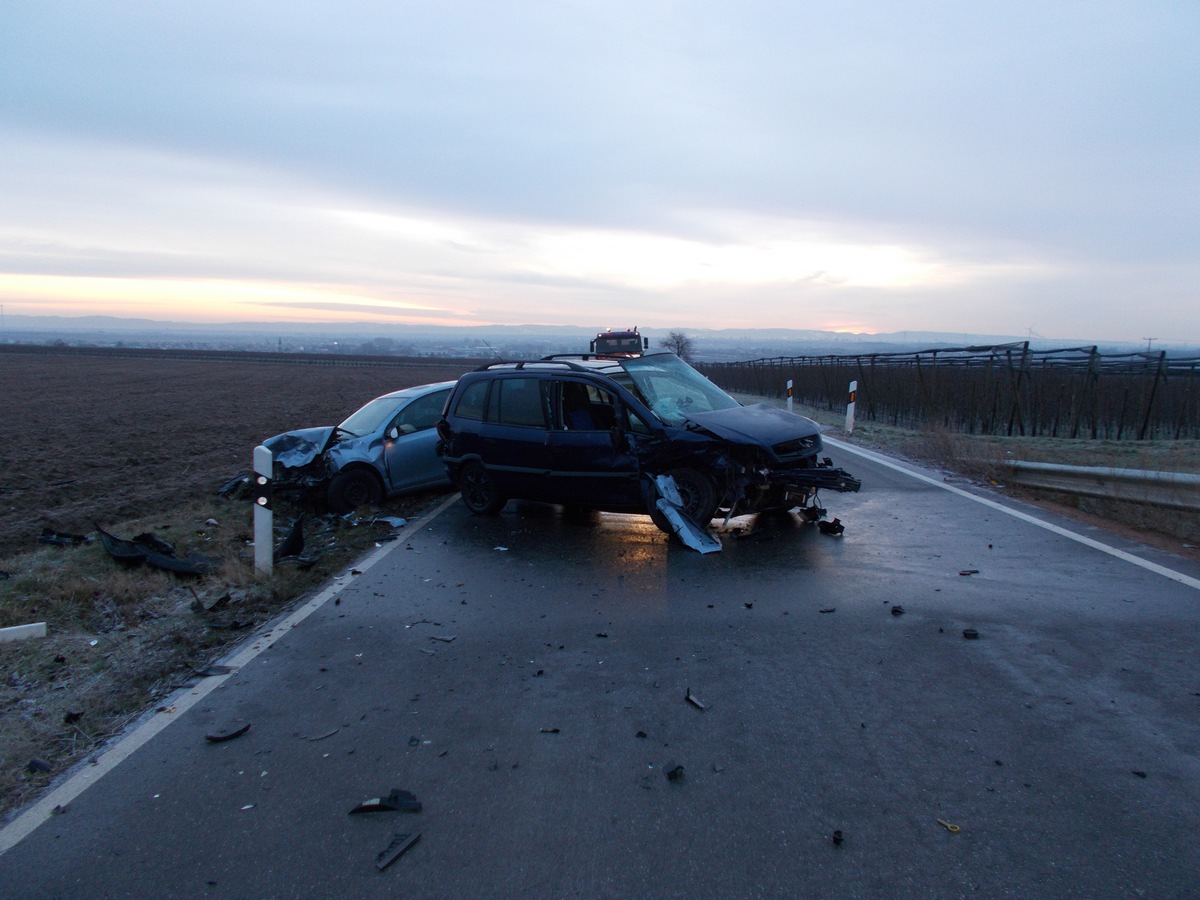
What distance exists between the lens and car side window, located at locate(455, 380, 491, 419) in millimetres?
10250

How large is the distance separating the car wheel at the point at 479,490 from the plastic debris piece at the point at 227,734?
5641mm

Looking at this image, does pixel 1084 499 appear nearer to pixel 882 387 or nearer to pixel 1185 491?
pixel 1185 491

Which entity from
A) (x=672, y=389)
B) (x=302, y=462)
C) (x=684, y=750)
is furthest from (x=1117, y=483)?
(x=302, y=462)

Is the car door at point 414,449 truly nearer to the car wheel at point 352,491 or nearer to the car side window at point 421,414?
the car side window at point 421,414

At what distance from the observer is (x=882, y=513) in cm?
981

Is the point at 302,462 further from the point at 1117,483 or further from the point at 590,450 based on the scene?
the point at 1117,483

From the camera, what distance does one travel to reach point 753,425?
8844 millimetres

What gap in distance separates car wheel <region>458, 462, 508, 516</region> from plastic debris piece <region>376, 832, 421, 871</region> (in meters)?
6.70

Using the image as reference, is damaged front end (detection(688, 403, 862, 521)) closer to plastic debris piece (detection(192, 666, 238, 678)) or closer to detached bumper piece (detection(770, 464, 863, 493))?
detached bumper piece (detection(770, 464, 863, 493))

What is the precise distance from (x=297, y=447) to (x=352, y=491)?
1.03 meters

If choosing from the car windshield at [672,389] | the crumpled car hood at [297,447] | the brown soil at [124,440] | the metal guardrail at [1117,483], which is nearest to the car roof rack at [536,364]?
the car windshield at [672,389]

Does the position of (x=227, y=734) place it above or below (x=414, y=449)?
below

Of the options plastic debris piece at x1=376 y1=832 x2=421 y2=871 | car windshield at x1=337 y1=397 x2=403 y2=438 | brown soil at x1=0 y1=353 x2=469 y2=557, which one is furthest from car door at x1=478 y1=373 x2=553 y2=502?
plastic debris piece at x1=376 y1=832 x2=421 y2=871

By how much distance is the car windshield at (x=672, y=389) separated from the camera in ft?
30.1
